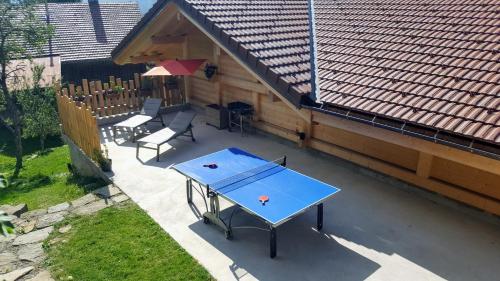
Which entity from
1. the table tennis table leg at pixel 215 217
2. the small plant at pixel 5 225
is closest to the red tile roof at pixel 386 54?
the table tennis table leg at pixel 215 217

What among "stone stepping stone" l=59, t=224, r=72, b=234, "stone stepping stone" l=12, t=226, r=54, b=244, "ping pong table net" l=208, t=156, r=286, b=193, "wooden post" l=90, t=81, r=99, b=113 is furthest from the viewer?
"wooden post" l=90, t=81, r=99, b=113

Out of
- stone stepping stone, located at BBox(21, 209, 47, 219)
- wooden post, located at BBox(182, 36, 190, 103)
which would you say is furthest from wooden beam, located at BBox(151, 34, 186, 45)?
stone stepping stone, located at BBox(21, 209, 47, 219)

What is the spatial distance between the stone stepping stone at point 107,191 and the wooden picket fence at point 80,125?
100 cm

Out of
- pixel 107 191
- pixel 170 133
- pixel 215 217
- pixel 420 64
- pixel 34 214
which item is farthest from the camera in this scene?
pixel 170 133

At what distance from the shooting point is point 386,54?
7.75 meters

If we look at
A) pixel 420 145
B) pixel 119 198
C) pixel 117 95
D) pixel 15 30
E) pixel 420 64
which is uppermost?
pixel 15 30

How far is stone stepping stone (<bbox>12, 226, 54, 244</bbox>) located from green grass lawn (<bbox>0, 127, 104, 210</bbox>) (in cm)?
171

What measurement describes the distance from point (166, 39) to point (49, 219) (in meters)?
6.82

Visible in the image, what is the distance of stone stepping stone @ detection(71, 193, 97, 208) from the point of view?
7.35 metres

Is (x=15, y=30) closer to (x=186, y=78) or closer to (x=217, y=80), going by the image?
(x=186, y=78)

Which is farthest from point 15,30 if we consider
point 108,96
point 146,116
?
point 146,116

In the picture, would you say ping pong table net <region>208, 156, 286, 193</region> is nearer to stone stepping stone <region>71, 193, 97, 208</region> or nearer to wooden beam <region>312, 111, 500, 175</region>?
wooden beam <region>312, 111, 500, 175</region>

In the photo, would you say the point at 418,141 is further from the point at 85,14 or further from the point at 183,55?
the point at 85,14

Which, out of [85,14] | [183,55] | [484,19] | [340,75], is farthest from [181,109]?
[85,14]
